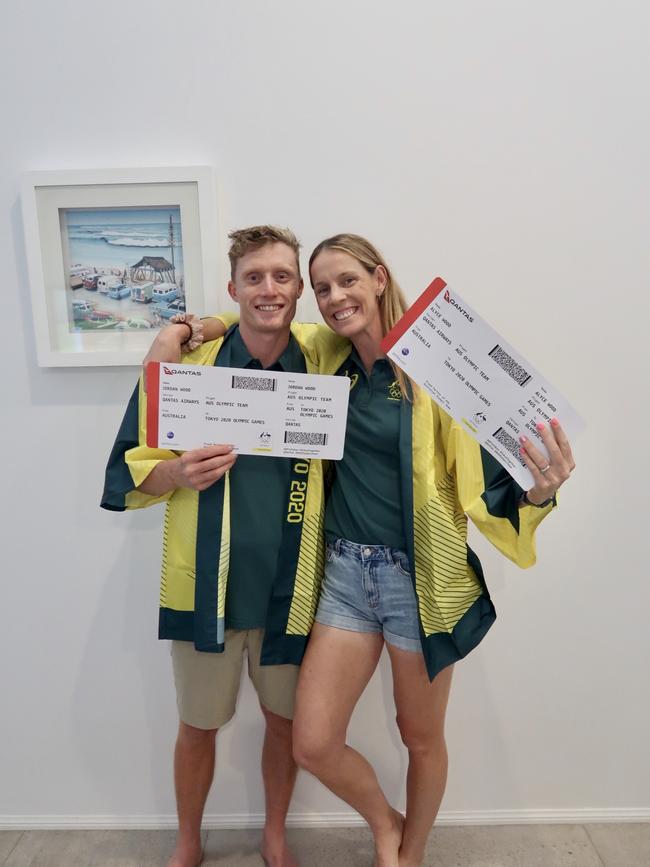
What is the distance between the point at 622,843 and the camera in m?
1.79

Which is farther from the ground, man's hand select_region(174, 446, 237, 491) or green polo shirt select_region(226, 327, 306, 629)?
man's hand select_region(174, 446, 237, 491)

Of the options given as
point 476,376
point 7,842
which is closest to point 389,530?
point 476,376

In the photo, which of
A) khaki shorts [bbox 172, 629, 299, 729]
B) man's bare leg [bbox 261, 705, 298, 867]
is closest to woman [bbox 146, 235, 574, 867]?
khaki shorts [bbox 172, 629, 299, 729]

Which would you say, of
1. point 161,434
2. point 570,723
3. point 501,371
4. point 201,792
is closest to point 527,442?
point 501,371

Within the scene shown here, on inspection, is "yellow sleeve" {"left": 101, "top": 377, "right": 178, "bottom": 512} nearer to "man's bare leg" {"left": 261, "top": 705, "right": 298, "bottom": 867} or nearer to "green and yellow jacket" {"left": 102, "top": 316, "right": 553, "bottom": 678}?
"green and yellow jacket" {"left": 102, "top": 316, "right": 553, "bottom": 678}

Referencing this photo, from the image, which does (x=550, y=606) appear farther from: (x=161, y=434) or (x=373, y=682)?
(x=161, y=434)

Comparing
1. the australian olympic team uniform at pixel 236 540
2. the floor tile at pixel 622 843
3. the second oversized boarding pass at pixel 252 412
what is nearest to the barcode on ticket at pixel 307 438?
the second oversized boarding pass at pixel 252 412

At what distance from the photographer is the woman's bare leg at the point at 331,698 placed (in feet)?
4.59

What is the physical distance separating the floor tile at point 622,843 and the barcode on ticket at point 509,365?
1526mm

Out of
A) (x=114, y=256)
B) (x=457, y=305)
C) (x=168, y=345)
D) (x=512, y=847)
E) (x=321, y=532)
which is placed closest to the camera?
(x=457, y=305)

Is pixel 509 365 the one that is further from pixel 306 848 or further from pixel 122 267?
pixel 306 848

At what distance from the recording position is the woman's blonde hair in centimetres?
130

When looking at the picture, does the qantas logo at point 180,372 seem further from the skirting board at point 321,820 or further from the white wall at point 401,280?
the skirting board at point 321,820

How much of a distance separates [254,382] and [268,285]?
22 centimetres
